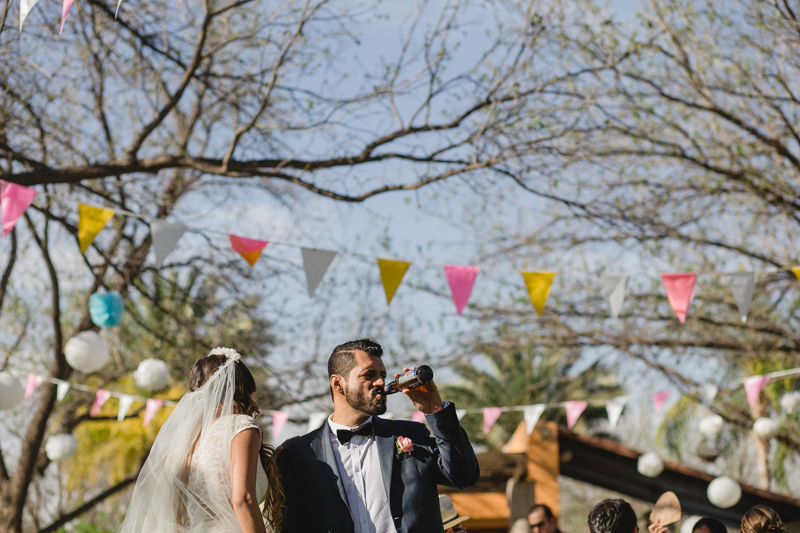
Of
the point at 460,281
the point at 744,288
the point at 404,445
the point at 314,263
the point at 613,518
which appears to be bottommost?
the point at 613,518

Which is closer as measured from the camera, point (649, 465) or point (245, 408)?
point (245, 408)

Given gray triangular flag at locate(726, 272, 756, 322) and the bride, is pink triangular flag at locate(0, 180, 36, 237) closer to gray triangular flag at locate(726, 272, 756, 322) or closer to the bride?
the bride

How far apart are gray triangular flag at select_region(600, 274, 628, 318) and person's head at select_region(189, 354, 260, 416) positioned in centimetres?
428

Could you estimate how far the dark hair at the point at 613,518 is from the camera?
11.9 ft

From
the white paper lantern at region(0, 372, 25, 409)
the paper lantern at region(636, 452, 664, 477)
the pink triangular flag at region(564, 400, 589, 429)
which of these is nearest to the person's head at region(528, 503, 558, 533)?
the pink triangular flag at region(564, 400, 589, 429)

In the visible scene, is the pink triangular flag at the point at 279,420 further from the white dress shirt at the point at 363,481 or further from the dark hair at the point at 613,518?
the white dress shirt at the point at 363,481

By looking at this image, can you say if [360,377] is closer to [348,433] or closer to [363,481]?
[348,433]

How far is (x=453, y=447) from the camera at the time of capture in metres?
2.83

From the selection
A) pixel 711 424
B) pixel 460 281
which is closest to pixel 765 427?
pixel 711 424

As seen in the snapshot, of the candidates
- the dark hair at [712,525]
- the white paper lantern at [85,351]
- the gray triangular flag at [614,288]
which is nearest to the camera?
the dark hair at [712,525]

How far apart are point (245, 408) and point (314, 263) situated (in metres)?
3.26

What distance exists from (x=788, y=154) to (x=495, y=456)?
5085 millimetres

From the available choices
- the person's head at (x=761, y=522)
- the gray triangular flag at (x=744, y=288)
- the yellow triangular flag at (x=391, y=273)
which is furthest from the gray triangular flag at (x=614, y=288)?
the person's head at (x=761, y=522)

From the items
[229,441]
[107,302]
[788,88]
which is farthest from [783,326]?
[229,441]
